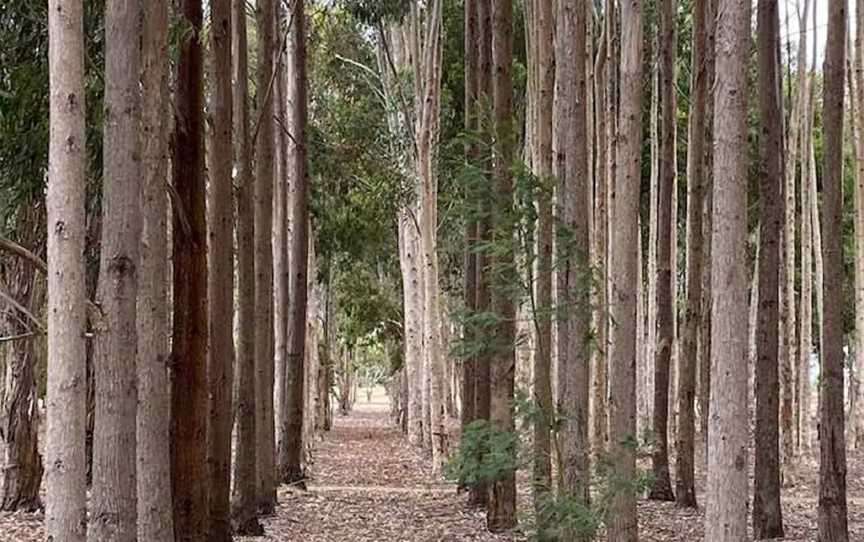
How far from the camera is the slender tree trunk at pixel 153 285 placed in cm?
689

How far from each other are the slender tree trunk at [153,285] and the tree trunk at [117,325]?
727mm

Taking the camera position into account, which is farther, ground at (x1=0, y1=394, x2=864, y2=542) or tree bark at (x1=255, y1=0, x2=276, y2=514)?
tree bark at (x1=255, y1=0, x2=276, y2=514)

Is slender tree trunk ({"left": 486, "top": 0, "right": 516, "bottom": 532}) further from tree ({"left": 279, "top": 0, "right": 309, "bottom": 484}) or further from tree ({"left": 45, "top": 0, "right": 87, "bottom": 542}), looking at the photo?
tree ({"left": 279, "top": 0, "right": 309, "bottom": 484})

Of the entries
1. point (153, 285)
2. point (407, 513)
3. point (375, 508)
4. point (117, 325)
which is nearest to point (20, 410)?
point (375, 508)

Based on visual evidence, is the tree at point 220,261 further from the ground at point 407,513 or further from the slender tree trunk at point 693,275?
the slender tree trunk at point 693,275

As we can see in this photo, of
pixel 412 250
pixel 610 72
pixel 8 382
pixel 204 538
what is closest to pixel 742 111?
pixel 204 538

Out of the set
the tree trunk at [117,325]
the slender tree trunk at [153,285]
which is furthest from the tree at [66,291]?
the slender tree trunk at [153,285]

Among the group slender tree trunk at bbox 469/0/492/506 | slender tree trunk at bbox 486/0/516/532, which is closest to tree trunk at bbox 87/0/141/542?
slender tree trunk at bbox 486/0/516/532

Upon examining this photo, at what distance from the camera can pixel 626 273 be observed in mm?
9047

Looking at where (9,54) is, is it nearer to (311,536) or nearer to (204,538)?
(204,538)

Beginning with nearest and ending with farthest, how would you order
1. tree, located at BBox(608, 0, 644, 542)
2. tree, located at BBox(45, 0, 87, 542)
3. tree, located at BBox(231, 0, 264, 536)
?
tree, located at BBox(45, 0, 87, 542) → tree, located at BBox(608, 0, 644, 542) → tree, located at BBox(231, 0, 264, 536)

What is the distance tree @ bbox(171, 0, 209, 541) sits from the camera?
8742mm

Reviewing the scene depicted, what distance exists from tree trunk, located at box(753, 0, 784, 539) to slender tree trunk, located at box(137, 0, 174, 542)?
18.8 ft

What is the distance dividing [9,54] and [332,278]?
26.1 m
